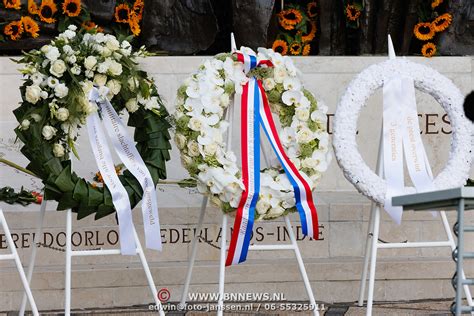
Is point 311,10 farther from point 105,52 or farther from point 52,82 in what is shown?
point 52,82

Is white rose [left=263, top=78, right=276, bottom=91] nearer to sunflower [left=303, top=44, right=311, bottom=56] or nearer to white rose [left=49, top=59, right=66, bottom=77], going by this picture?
white rose [left=49, top=59, right=66, bottom=77]

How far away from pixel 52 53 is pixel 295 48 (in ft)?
12.2

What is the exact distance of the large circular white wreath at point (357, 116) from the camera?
7379 millimetres

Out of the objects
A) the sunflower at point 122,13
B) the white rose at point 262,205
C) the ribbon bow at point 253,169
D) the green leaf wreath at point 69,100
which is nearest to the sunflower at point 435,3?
the sunflower at point 122,13

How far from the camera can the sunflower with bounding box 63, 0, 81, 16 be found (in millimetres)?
9672

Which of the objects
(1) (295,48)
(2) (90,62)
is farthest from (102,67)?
Result: (1) (295,48)

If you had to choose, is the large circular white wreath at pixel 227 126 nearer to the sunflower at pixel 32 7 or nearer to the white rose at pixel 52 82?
the white rose at pixel 52 82

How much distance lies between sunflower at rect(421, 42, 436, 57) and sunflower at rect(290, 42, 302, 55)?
3.44 feet

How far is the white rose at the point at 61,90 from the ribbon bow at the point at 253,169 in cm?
112

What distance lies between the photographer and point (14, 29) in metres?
9.78

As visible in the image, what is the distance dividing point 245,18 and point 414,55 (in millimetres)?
1502

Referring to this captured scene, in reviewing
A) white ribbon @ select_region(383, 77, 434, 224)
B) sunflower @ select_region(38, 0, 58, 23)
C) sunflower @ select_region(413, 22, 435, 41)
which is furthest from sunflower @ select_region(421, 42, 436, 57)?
sunflower @ select_region(38, 0, 58, 23)

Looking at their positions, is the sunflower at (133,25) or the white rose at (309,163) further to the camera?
the sunflower at (133,25)

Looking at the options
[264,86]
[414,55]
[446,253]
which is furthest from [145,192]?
[414,55]
